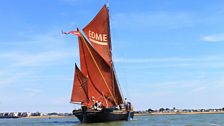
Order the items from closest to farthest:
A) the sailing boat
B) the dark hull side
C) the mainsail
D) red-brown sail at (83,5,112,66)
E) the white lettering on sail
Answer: the dark hull side → the sailing boat → the mainsail → the white lettering on sail → red-brown sail at (83,5,112,66)

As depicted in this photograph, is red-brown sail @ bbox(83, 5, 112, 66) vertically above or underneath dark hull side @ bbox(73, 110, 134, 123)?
above

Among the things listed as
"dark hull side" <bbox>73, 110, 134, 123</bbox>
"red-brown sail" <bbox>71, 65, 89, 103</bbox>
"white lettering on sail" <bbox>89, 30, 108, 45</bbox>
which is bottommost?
"dark hull side" <bbox>73, 110, 134, 123</bbox>

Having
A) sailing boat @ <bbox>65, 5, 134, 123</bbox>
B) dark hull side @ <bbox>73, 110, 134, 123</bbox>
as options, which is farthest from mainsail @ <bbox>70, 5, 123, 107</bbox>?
dark hull side @ <bbox>73, 110, 134, 123</bbox>

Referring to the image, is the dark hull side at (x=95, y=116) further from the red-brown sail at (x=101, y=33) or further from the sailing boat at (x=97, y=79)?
the red-brown sail at (x=101, y=33)

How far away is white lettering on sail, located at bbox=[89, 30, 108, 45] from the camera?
7968 centimetres

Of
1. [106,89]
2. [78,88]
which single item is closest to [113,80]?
[106,89]

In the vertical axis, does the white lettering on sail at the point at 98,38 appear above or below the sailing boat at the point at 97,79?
above

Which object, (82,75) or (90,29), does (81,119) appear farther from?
(90,29)

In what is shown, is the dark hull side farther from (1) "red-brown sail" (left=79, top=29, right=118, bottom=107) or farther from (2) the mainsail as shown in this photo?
(1) "red-brown sail" (left=79, top=29, right=118, bottom=107)

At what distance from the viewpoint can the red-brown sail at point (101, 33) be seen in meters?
80.1

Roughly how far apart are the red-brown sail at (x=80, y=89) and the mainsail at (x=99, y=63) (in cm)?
17

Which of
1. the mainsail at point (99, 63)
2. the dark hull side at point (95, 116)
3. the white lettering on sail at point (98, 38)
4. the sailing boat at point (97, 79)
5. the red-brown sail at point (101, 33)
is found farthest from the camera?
the red-brown sail at point (101, 33)

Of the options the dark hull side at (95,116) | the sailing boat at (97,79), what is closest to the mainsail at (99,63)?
the sailing boat at (97,79)

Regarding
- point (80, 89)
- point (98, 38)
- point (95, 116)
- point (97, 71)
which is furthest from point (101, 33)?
point (95, 116)
